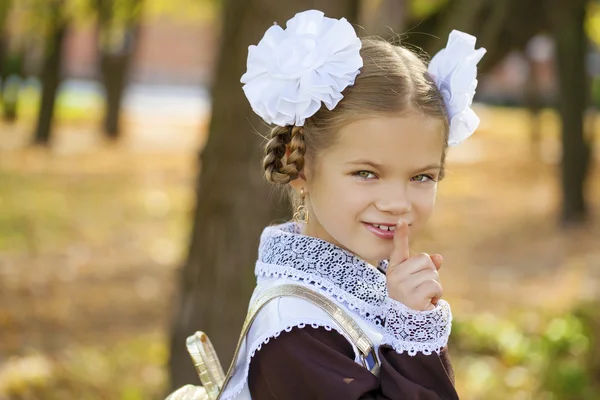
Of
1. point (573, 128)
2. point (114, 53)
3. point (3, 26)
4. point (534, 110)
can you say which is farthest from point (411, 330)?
point (3, 26)

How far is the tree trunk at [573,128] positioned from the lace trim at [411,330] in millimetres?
10152

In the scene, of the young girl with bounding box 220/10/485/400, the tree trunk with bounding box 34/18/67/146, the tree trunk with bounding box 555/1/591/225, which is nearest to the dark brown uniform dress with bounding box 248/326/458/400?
the young girl with bounding box 220/10/485/400

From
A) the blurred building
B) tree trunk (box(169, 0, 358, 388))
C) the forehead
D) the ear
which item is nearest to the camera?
the forehead

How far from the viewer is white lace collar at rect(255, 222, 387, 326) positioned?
6.00 feet

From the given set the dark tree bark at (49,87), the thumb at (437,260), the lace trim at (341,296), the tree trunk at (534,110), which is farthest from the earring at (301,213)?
the tree trunk at (534,110)

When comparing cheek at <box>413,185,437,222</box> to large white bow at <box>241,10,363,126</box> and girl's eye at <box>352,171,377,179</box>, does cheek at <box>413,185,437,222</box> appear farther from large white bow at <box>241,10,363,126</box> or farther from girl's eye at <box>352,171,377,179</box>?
large white bow at <box>241,10,363,126</box>

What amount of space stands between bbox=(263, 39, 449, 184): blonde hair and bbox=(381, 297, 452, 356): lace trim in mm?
346

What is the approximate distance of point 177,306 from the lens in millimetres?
4340

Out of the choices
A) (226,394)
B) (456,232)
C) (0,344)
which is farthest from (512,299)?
(226,394)

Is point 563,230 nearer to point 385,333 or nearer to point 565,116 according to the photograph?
point 565,116

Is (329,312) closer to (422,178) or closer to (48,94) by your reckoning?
(422,178)

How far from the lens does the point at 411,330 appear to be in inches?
69.3

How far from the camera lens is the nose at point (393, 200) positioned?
5.86 ft

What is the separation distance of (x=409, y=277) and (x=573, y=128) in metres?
10.2
